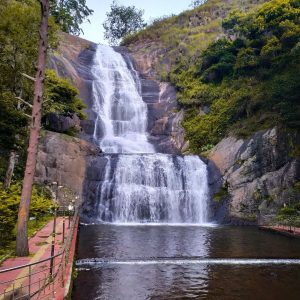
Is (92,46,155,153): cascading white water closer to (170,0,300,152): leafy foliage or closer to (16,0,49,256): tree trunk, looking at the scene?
(170,0,300,152): leafy foliage

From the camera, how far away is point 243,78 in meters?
45.8

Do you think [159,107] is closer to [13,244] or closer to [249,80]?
[249,80]

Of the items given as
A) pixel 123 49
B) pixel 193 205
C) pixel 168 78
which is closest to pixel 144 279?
pixel 193 205

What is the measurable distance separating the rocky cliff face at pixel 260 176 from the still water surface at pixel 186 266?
21.7 feet

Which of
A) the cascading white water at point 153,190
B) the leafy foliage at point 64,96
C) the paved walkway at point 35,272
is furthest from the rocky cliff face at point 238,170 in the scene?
the paved walkway at point 35,272

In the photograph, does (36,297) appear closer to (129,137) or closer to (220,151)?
(220,151)

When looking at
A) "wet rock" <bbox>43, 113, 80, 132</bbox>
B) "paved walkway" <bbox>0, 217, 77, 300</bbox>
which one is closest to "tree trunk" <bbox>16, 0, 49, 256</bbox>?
"paved walkway" <bbox>0, 217, 77, 300</bbox>

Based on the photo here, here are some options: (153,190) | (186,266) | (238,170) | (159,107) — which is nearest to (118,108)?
(159,107)

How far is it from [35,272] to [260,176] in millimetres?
24175

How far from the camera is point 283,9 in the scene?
4609 centimetres

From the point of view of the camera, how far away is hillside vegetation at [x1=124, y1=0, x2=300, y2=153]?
34562mm

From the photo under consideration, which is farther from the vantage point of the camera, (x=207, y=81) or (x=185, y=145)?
(x=207, y=81)

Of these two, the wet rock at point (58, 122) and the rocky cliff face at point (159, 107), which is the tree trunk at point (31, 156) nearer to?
the wet rock at point (58, 122)

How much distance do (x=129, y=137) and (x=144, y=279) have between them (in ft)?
107
